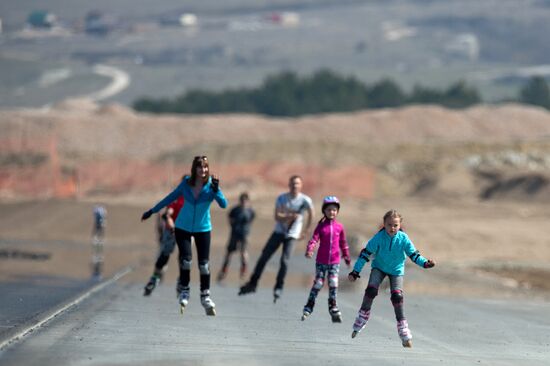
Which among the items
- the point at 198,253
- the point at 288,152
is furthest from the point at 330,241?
the point at 288,152

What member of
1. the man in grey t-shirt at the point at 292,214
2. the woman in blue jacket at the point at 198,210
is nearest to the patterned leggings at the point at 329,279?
the woman in blue jacket at the point at 198,210

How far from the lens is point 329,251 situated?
693 inches

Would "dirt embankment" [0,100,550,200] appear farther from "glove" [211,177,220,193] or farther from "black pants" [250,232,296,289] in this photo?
"glove" [211,177,220,193]

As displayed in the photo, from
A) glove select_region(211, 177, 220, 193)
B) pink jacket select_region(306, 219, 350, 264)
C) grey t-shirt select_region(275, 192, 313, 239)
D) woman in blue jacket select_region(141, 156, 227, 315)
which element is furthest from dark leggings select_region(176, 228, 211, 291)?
grey t-shirt select_region(275, 192, 313, 239)

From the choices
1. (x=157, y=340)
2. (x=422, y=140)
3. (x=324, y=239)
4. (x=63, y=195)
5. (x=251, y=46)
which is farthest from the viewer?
(x=251, y=46)

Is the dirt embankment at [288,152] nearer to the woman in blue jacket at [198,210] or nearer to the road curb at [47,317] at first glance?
the road curb at [47,317]

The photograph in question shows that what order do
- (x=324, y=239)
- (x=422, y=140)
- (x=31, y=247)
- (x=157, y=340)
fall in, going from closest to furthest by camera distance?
(x=157, y=340) < (x=324, y=239) < (x=31, y=247) < (x=422, y=140)

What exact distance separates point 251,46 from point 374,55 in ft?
51.1

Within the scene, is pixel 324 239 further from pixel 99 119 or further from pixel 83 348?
pixel 99 119

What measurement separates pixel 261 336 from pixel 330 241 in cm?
302

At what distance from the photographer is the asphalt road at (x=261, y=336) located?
1229 cm

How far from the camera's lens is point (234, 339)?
14.2m

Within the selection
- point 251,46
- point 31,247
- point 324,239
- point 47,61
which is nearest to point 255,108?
point 47,61

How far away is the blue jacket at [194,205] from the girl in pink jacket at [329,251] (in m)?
1.29
